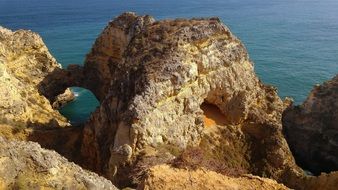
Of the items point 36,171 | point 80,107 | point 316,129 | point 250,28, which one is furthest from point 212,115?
point 250,28

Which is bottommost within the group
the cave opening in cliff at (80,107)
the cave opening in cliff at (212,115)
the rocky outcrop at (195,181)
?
the cave opening in cliff at (80,107)

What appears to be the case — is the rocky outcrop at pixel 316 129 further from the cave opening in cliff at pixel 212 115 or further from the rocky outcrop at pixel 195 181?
the rocky outcrop at pixel 195 181

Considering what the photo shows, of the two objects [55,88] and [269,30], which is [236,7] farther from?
[55,88]

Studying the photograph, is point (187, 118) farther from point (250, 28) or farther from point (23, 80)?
point (250, 28)

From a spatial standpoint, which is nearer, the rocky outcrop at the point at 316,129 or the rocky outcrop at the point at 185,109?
the rocky outcrop at the point at 185,109

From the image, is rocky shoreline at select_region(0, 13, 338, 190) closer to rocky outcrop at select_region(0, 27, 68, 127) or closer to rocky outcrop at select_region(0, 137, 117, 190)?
rocky outcrop at select_region(0, 27, 68, 127)

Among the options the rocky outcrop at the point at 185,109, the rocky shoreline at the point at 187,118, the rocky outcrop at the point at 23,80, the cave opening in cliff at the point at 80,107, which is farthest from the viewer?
the cave opening in cliff at the point at 80,107

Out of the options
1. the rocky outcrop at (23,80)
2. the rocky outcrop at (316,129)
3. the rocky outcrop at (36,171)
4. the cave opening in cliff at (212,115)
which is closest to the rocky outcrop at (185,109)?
the cave opening in cliff at (212,115)

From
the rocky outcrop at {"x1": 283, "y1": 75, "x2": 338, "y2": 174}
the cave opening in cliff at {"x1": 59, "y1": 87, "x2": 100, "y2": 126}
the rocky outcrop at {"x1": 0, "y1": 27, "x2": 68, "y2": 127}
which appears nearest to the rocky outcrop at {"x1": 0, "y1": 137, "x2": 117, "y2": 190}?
the rocky outcrop at {"x1": 0, "y1": 27, "x2": 68, "y2": 127}
